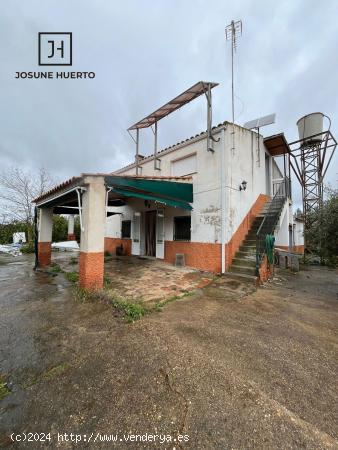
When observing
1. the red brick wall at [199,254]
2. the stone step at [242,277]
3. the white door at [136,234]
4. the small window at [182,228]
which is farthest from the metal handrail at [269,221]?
the white door at [136,234]

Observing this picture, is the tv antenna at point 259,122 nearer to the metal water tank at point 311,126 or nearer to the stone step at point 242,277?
the metal water tank at point 311,126

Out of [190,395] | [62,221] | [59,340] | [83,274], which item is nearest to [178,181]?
[83,274]

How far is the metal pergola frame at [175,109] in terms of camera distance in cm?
797

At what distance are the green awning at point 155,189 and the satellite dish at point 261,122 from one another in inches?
187

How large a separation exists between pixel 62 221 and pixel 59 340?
19.6m

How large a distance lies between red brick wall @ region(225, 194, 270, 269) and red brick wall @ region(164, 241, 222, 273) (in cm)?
34

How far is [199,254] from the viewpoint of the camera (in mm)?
8375

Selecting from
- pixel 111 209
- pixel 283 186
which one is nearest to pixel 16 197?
pixel 111 209

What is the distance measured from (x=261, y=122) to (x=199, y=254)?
7155mm

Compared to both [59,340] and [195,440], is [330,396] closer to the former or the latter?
[195,440]

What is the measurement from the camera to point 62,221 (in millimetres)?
20672

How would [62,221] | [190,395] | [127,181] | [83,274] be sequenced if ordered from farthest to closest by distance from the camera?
[62,221], [127,181], [83,274], [190,395]

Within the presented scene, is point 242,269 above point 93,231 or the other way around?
the other way around

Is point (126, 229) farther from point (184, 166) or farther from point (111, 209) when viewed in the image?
point (184, 166)
